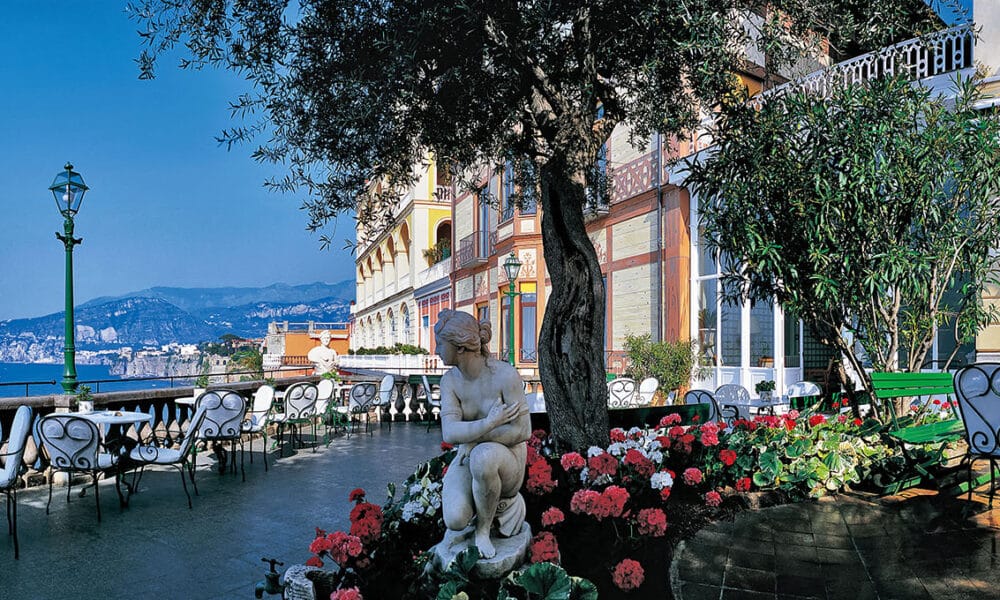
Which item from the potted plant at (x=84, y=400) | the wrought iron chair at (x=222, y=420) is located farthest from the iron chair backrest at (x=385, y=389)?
the potted plant at (x=84, y=400)

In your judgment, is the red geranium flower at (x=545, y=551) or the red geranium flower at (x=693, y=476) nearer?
the red geranium flower at (x=545, y=551)

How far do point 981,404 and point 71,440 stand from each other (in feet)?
23.6

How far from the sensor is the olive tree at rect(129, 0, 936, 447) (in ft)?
14.3

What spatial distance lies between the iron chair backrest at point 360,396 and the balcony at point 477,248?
9130mm

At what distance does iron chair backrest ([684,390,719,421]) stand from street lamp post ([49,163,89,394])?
744 cm

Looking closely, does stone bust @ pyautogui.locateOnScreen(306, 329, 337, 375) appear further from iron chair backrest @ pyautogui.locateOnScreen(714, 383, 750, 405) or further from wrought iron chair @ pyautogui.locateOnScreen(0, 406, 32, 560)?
wrought iron chair @ pyautogui.locateOnScreen(0, 406, 32, 560)

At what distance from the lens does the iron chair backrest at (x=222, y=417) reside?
7.47m

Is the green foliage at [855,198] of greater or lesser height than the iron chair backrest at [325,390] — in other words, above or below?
above

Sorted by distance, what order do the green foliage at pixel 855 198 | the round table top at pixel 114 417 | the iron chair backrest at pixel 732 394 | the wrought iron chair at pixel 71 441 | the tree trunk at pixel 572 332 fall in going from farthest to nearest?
the iron chair backrest at pixel 732 394, the round table top at pixel 114 417, the wrought iron chair at pixel 71 441, the green foliage at pixel 855 198, the tree trunk at pixel 572 332

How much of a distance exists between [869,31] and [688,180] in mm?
1726

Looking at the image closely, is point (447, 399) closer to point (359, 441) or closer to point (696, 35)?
point (696, 35)

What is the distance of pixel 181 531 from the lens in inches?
199

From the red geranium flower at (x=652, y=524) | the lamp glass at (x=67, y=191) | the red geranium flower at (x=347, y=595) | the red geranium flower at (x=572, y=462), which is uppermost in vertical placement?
the lamp glass at (x=67, y=191)

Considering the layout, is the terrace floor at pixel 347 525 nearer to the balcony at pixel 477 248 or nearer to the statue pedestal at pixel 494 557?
the statue pedestal at pixel 494 557
